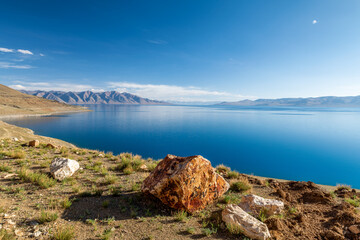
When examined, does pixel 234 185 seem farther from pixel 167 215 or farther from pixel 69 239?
pixel 69 239

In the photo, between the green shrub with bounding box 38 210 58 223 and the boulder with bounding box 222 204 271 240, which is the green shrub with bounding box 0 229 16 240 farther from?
the boulder with bounding box 222 204 271 240

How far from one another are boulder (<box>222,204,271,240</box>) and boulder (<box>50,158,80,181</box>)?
6.64m

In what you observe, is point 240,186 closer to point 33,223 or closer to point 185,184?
point 185,184

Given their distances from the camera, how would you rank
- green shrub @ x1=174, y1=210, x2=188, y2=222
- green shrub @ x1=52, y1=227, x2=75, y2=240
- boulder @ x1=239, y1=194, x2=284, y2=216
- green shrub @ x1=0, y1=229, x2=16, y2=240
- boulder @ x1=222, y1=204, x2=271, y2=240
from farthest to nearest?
boulder @ x1=239, y1=194, x2=284, y2=216 → green shrub @ x1=174, y1=210, x2=188, y2=222 → boulder @ x1=222, y1=204, x2=271, y2=240 → green shrub @ x1=52, y1=227, x2=75, y2=240 → green shrub @ x1=0, y1=229, x2=16, y2=240

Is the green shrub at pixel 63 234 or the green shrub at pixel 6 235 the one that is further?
the green shrub at pixel 63 234

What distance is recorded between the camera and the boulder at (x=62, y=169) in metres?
7.12

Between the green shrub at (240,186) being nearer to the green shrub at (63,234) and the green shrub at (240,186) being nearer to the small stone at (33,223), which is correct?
the green shrub at (63,234)

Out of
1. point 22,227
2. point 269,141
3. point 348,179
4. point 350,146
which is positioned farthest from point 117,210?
point 350,146

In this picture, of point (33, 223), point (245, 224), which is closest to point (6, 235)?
point (33, 223)

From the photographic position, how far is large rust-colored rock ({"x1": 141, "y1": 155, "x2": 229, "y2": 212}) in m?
5.30

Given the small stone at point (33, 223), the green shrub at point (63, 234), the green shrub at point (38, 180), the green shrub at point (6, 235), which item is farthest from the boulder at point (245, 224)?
the green shrub at point (38, 180)

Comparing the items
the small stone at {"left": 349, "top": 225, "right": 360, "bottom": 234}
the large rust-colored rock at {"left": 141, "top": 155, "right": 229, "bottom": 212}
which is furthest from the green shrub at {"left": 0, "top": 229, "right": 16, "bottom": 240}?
the small stone at {"left": 349, "top": 225, "right": 360, "bottom": 234}

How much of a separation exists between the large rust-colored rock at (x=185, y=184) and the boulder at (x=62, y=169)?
148 inches

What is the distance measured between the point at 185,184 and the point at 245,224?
74.8 inches
